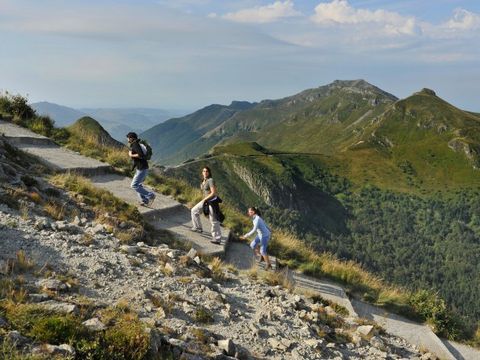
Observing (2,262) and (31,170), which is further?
(31,170)

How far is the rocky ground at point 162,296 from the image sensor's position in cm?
708

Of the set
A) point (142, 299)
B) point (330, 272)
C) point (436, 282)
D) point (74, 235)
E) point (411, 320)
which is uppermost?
point (74, 235)

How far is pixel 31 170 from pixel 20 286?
8178 mm

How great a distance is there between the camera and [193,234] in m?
14.8

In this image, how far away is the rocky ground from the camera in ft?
23.2

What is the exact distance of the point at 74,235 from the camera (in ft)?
33.0

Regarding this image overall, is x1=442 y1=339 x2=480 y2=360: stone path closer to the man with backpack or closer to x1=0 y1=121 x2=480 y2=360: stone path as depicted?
x1=0 y1=121 x2=480 y2=360: stone path

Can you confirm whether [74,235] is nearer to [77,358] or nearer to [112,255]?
[112,255]

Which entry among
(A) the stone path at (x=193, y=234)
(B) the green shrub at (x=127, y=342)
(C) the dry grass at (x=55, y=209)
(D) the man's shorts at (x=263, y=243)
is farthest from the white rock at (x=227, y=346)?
(D) the man's shorts at (x=263, y=243)

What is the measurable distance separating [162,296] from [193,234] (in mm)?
6187

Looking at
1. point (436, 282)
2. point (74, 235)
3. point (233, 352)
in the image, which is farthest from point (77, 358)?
point (436, 282)

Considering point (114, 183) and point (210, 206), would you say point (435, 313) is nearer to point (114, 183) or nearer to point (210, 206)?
point (210, 206)

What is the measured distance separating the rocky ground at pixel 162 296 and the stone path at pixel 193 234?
1539 mm

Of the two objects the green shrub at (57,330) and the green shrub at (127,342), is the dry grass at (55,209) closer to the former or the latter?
the green shrub at (57,330)
